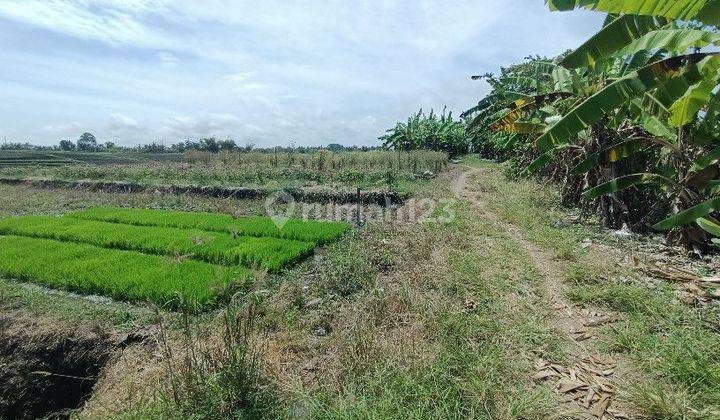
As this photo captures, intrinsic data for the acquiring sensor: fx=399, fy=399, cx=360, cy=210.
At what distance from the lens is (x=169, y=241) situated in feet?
24.3

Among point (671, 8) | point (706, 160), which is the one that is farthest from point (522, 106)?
point (671, 8)

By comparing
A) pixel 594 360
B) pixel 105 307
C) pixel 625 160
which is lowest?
pixel 105 307

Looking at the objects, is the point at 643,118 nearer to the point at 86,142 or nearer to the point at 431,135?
the point at 431,135

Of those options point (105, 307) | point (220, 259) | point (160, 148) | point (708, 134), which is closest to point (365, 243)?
point (220, 259)

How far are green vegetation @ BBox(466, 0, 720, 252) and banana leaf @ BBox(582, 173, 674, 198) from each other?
14 mm

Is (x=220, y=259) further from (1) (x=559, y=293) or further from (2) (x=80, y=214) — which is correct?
(2) (x=80, y=214)

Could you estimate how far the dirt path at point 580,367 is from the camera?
2.70 meters

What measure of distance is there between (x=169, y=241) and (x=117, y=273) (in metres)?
1.75

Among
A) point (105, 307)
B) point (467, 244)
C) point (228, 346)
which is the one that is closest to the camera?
point (228, 346)

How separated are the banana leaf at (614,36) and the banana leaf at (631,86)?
317 mm

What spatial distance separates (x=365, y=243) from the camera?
720 cm

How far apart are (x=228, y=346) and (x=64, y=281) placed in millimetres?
3999

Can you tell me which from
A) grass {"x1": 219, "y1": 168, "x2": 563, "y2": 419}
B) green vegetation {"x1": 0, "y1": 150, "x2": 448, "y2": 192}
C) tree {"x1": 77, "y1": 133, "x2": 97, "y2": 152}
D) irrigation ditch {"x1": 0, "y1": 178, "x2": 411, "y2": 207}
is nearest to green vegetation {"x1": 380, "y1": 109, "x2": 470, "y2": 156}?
green vegetation {"x1": 0, "y1": 150, "x2": 448, "y2": 192}

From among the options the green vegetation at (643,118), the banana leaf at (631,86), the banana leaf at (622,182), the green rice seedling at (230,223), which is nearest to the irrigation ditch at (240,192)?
the green rice seedling at (230,223)
